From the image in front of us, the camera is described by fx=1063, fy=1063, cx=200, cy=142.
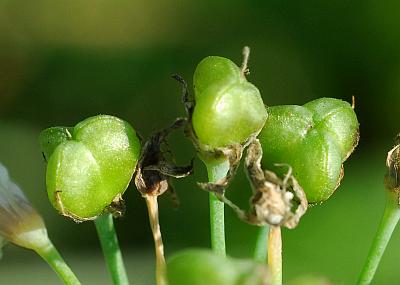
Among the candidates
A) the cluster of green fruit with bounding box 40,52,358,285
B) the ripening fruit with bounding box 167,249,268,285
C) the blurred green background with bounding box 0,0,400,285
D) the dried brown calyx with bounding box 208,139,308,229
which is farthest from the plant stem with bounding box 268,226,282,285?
the blurred green background with bounding box 0,0,400,285

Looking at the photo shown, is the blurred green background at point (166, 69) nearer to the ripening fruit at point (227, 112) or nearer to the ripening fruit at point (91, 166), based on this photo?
the ripening fruit at point (91, 166)

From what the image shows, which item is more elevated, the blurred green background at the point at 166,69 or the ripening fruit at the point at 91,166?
the ripening fruit at the point at 91,166

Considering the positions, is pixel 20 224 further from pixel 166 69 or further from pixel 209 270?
pixel 166 69

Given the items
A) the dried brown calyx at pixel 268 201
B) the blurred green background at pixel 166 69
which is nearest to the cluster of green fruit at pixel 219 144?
the dried brown calyx at pixel 268 201

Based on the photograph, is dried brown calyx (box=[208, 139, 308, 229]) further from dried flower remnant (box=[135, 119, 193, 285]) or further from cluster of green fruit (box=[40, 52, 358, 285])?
dried flower remnant (box=[135, 119, 193, 285])

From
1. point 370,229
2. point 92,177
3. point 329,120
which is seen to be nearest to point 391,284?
point 370,229

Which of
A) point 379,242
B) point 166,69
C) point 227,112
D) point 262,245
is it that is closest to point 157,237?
point 262,245

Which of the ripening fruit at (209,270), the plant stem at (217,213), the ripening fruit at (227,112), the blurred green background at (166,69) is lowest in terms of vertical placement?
the blurred green background at (166,69)
